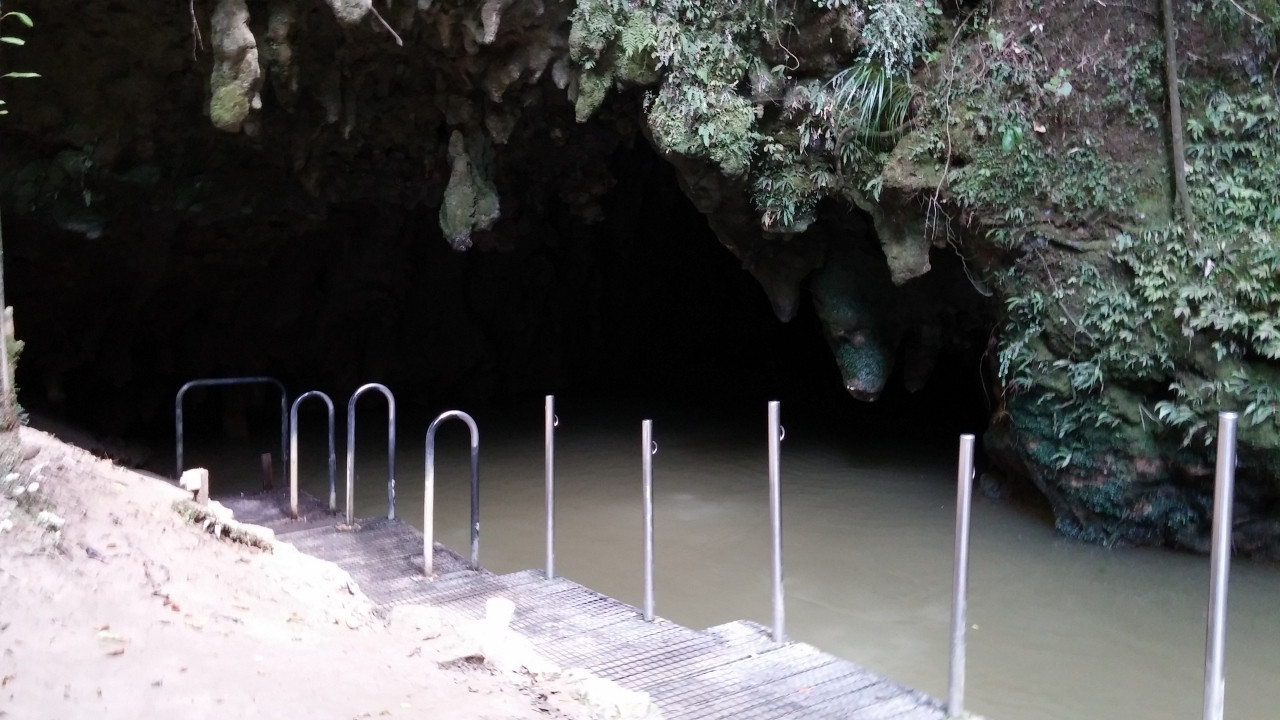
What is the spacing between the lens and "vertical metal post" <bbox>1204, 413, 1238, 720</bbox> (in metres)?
2.61

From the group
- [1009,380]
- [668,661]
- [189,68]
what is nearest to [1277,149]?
[1009,380]

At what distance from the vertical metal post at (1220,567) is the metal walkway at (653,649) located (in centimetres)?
Result: 88

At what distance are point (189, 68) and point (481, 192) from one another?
2538mm

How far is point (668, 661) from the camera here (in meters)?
3.73

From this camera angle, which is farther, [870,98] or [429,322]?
[429,322]

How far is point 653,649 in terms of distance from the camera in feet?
12.7

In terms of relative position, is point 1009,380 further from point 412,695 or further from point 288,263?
point 288,263

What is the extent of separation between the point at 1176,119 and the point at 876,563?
3581mm

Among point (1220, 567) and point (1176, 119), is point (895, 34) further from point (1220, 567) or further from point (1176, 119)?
point (1220, 567)

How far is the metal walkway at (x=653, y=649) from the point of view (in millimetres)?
3314

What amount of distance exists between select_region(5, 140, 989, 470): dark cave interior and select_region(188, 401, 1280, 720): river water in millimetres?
1399

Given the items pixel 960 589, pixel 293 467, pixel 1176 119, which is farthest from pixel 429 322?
pixel 960 589

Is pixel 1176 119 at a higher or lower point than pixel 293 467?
higher


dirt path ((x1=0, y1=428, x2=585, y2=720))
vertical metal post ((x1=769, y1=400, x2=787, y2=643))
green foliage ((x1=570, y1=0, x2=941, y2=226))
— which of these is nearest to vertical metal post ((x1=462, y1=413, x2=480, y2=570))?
dirt path ((x1=0, y1=428, x2=585, y2=720))
